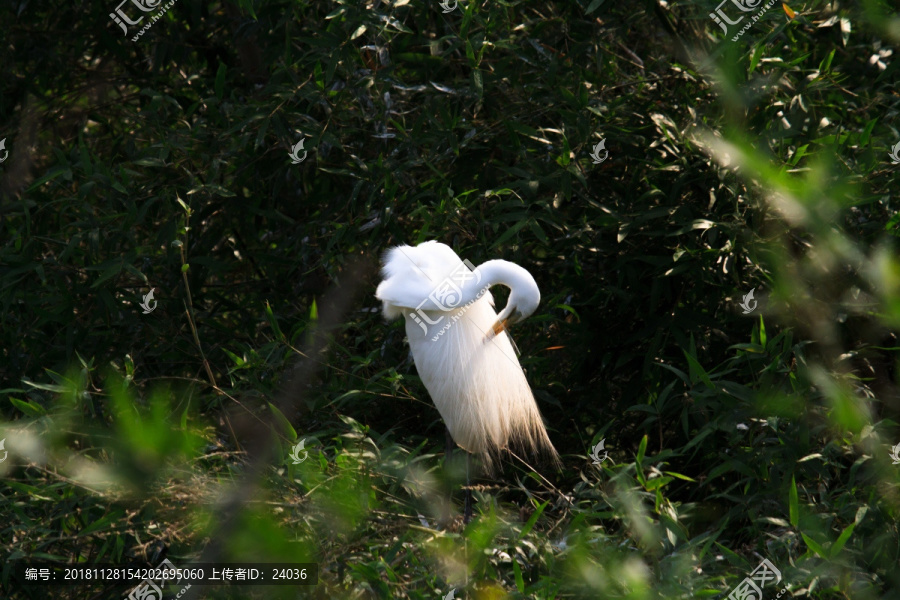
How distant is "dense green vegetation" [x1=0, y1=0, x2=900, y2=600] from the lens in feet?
5.09

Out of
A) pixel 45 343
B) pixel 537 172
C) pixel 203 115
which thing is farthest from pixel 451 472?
pixel 203 115

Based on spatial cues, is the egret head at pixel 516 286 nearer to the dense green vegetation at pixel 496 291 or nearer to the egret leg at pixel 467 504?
the dense green vegetation at pixel 496 291

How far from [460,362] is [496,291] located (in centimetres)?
51

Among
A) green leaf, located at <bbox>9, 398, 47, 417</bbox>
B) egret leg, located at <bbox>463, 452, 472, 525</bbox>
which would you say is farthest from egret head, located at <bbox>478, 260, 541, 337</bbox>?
green leaf, located at <bbox>9, 398, 47, 417</bbox>

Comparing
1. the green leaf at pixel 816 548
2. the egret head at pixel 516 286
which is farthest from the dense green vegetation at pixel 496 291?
the egret head at pixel 516 286

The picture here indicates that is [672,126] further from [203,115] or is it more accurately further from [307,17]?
[203,115]

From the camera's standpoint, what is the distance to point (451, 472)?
1871 mm

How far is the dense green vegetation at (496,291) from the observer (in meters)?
1.55

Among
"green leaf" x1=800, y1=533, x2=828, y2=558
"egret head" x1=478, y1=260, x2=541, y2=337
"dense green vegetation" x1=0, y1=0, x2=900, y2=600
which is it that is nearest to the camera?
"green leaf" x1=800, y1=533, x2=828, y2=558

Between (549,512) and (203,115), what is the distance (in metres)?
1.79

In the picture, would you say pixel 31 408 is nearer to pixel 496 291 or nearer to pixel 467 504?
pixel 467 504

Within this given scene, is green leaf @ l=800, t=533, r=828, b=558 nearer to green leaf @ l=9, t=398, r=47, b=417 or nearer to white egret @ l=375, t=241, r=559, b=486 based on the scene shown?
white egret @ l=375, t=241, r=559, b=486

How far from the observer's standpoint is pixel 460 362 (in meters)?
2.22

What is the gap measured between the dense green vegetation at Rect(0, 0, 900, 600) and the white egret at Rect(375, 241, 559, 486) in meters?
0.10
